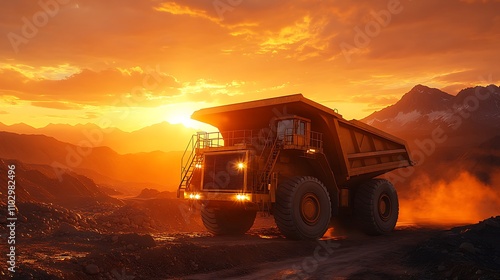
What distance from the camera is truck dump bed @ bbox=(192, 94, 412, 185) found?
1388 centimetres

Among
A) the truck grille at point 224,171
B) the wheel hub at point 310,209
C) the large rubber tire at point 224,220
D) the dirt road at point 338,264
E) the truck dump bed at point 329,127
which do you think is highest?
the truck dump bed at point 329,127

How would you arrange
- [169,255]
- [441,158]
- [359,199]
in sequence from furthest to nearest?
[441,158] < [359,199] < [169,255]

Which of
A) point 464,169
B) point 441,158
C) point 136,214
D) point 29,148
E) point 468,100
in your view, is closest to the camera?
point 136,214

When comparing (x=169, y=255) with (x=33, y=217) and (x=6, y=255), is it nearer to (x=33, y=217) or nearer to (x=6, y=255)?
(x=6, y=255)

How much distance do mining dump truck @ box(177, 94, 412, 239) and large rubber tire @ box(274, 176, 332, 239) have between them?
3cm

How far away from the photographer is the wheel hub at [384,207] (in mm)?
16547

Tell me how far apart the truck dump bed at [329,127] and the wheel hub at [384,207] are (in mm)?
1023

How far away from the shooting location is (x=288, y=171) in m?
14.0

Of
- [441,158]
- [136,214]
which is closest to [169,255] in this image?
[136,214]

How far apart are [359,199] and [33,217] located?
38.7ft

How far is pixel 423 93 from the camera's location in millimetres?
125375

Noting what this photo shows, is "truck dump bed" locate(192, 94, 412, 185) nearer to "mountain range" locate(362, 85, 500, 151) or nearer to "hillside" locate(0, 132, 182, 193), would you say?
"mountain range" locate(362, 85, 500, 151)

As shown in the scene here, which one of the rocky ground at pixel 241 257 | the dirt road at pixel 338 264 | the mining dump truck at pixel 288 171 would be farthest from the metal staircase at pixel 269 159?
the dirt road at pixel 338 264

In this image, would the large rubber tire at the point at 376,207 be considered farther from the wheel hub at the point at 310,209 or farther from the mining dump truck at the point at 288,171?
the wheel hub at the point at 310,209
